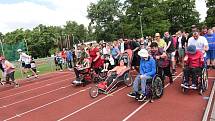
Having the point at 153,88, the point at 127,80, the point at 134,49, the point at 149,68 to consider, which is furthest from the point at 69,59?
the point at 153,88

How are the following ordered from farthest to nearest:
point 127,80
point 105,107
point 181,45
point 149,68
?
1. point 181,45
2. point 127,80
3. point 149,68
4. point 105,107

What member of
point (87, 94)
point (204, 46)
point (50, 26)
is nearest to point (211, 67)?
point (204, 46)

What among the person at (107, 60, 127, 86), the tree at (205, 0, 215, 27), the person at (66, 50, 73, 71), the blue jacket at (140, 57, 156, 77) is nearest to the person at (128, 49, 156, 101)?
the blue jacket at (140, 57, 156, 77)

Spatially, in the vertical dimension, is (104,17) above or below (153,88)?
above

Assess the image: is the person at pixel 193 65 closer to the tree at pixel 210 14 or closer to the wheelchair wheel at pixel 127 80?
the wheelchair wheel at pixel 127 80

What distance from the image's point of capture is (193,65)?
9336 mm

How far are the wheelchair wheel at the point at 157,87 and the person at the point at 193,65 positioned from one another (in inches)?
26.2

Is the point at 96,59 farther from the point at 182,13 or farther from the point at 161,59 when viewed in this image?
the point at 182,13

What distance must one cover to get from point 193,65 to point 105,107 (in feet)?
9.29

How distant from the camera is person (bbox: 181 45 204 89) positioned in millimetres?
9195

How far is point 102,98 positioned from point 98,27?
6382 cm

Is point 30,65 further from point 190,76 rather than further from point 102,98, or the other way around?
point 190,76

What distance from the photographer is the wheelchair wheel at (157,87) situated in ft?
29.5

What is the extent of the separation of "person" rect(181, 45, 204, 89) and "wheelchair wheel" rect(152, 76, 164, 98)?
67 cm
